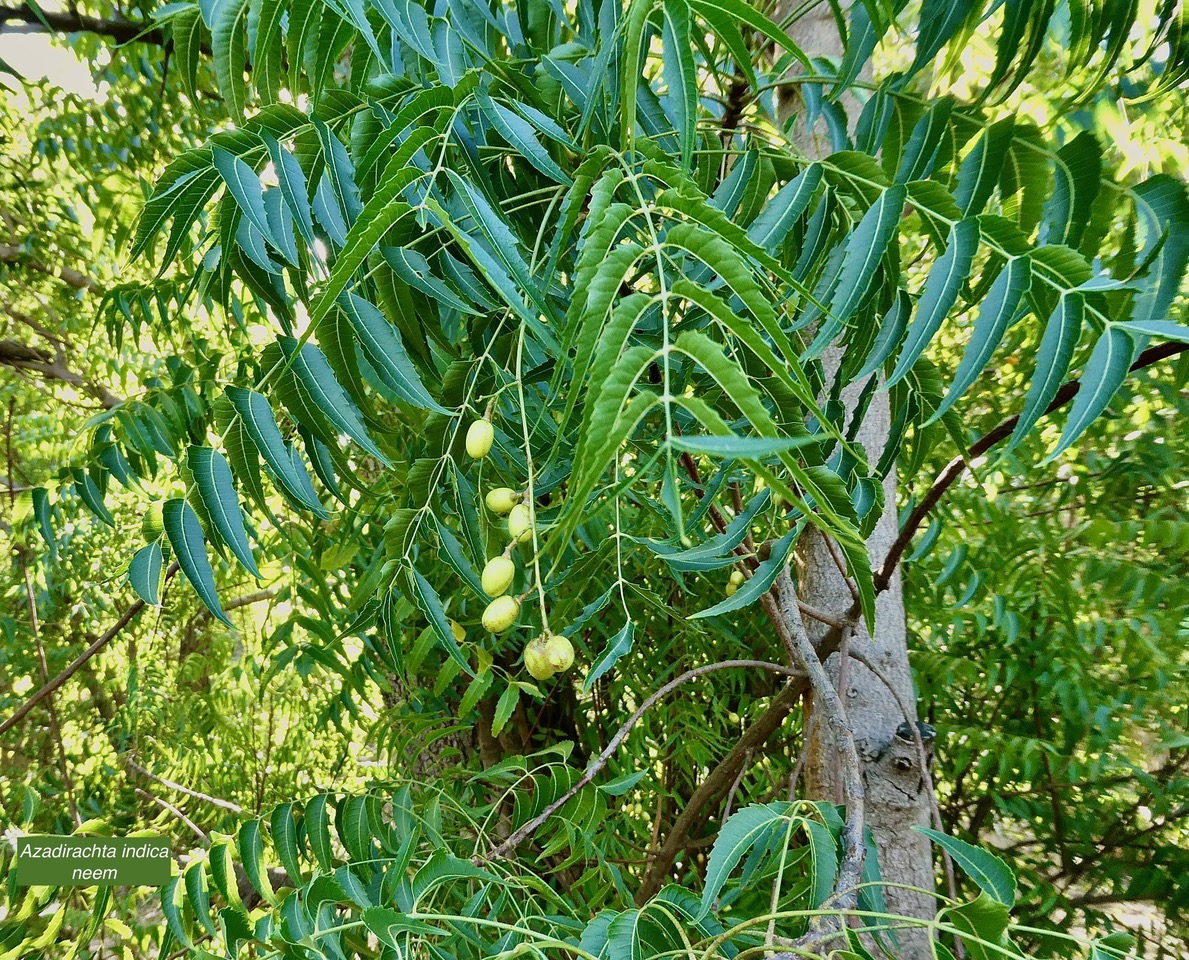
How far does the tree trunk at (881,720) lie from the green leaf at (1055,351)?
281 mm

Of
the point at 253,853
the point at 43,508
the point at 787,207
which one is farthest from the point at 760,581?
the point at 43,508

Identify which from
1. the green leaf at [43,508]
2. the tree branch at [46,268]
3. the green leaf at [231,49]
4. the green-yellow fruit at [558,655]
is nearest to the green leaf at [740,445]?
the green-yellow fruit at [558,655]

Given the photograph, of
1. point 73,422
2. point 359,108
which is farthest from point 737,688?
point 73,422

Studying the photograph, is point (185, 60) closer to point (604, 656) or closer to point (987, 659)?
point (604, 656)

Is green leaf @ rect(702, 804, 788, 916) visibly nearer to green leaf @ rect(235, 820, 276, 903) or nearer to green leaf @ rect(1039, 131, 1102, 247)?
green leaf @ rect(1039, 131, 1102, 247)

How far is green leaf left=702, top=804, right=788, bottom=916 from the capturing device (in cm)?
43

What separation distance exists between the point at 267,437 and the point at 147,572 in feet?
0.42

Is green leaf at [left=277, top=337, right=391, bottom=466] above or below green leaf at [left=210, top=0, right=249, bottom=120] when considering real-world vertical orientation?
below

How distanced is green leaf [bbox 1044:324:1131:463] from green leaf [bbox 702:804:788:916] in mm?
263

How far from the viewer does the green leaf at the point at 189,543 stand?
480 mm

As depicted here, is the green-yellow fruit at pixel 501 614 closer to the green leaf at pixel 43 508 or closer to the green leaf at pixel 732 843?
the green leaf at pixel 732 843

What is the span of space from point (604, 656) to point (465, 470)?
21 centimetres

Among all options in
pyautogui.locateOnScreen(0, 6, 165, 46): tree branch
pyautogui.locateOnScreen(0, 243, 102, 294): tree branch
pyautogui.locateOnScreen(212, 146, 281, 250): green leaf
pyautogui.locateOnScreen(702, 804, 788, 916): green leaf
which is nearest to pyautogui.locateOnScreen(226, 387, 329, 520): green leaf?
pyautogui.locateOnScreen(212, 146, 281, 250): green leaf

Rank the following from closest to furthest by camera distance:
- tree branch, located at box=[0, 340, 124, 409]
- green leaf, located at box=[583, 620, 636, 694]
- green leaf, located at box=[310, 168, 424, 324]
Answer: green leaf, located at box=[310, 168, 424, 324]
green leaf, located at box=[583, 620, 636, 694]
tree branch, located at box=[0, 340, 124, 409]
